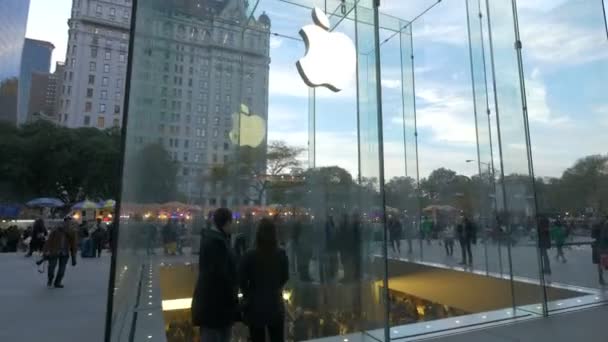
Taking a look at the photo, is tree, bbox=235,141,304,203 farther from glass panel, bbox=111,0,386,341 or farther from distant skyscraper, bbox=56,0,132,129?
distant skyscraper, bbox=56,0,132,129

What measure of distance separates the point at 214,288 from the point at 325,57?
337 centimetres

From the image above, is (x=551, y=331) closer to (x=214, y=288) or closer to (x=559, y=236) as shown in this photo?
(x=214, y=288)

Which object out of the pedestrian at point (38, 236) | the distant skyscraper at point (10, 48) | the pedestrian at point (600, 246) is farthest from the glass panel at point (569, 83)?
the distant skyscraper at point (10, 48)

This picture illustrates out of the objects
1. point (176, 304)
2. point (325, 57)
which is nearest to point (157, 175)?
point (176, 304)

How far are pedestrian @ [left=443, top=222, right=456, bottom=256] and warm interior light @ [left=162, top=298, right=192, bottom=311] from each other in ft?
25.1

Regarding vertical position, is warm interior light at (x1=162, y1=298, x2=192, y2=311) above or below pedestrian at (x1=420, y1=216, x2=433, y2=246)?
below

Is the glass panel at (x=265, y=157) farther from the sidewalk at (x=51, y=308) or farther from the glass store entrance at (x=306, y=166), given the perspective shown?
the sidewalk at (x=51, y=308)

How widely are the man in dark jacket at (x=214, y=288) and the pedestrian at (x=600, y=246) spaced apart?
6.44 metres

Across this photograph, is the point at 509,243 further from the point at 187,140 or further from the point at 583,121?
the point at 187,140

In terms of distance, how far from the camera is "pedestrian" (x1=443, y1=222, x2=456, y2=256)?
34.4ft

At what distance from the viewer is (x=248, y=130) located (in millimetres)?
5660

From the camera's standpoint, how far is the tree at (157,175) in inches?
146

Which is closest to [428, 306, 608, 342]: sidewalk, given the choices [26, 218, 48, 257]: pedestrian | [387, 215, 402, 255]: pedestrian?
[387, 215, 402, 255]: pedestrian

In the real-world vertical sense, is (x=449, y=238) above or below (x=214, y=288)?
below
